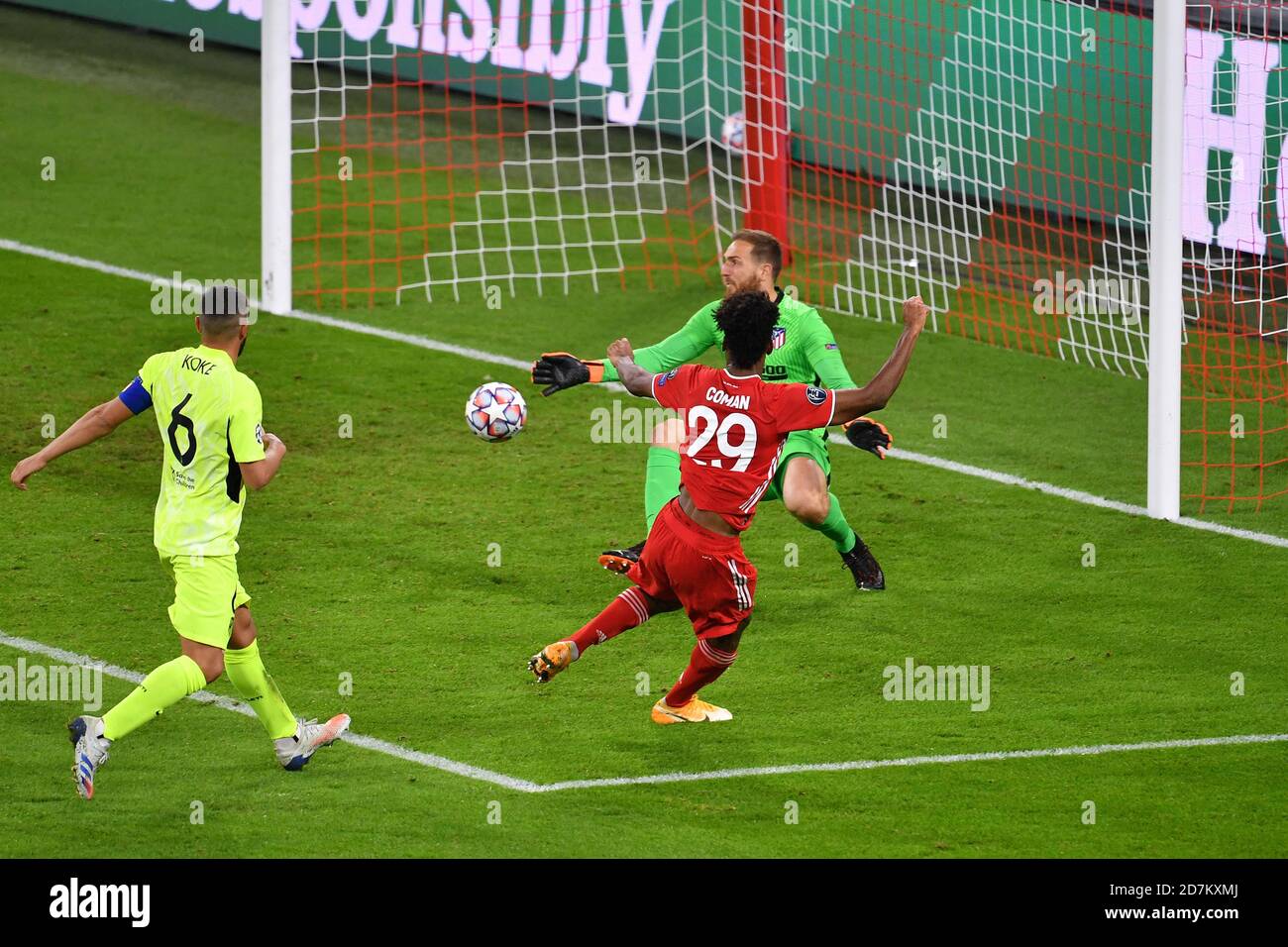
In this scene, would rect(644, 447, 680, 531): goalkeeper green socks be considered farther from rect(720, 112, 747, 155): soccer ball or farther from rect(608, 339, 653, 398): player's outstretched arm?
rect(720, 112, 747, 155): soccer ball

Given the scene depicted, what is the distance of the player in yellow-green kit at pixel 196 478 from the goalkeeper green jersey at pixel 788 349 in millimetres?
2388

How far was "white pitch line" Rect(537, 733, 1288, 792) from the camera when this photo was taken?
26.0 ft

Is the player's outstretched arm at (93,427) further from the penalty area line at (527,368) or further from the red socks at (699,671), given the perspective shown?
the penalty area line at (527,368)

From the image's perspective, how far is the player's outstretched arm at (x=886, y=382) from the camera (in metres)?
7.84

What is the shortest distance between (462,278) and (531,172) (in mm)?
2349

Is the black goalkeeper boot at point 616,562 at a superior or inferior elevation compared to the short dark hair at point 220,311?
inferior

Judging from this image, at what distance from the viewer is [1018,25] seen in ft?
50.2

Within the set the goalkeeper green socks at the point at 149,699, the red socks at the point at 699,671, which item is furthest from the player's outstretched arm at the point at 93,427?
the red socks at the point at 699,671

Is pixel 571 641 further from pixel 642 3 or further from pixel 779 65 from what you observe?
pixel 642 3

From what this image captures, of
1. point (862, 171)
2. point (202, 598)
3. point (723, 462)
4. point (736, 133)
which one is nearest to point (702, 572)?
point (723, 462)

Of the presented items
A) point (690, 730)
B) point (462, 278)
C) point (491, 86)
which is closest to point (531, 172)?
point (491, 86)

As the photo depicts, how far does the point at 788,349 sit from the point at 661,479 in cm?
91

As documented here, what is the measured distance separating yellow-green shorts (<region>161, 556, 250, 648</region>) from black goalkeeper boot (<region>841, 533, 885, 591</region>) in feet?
12.5

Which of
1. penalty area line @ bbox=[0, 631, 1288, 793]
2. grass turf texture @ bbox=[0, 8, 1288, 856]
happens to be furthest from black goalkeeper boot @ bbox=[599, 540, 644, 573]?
penalty area line @ bbox=[0, 631, 1288, 793]
